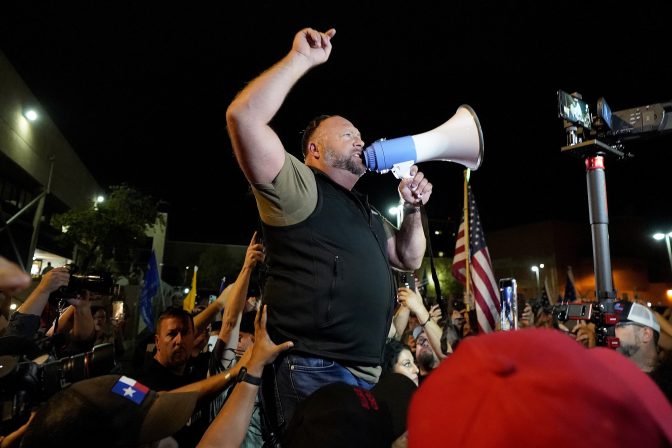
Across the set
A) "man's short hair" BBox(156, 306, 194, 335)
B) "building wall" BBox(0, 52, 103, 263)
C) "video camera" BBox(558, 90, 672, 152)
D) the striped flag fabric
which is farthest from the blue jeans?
"building wall" BBox(0, 52, 103, 263)

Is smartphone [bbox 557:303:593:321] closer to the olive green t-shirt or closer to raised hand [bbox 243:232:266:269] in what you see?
the olive green t-shirt

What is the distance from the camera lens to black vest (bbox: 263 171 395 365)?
86.8 inches

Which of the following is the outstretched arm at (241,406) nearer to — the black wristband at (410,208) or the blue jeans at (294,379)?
the blue jeans at (294,379)

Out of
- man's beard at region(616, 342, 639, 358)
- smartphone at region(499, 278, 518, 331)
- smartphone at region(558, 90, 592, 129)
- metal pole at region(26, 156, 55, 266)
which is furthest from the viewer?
metal pole at region(26, 156, 55, 266)

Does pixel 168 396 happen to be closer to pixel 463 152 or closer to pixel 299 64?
pixel 299 64

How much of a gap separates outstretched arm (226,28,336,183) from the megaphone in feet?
2.02

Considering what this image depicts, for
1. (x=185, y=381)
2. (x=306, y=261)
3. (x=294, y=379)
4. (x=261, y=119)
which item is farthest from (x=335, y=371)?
(x=185, y=381)

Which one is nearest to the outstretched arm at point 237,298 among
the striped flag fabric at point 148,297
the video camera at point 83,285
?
the video camera at point 83,285

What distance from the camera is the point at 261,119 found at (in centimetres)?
208

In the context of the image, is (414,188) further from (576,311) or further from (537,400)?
(576,311)

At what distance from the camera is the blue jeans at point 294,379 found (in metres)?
2.18

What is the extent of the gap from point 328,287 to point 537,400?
1.51m

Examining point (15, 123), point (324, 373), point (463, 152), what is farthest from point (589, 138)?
point (15, 123)

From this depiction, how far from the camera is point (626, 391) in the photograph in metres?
0.76
